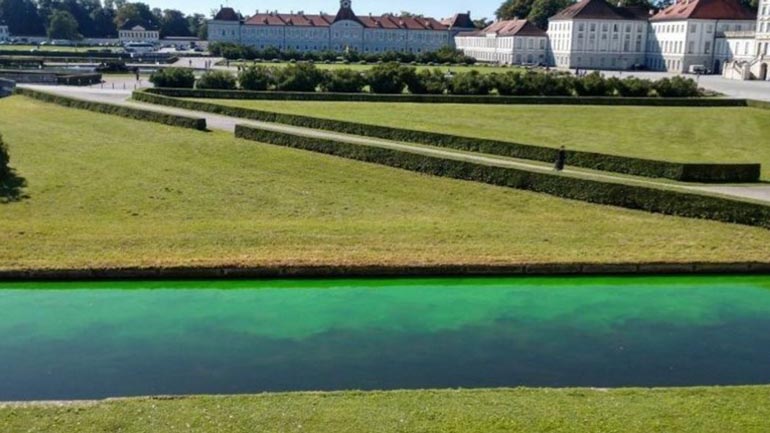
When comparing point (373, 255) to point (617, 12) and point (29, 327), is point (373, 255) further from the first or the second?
point (617, 12)

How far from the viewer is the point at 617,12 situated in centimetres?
9519

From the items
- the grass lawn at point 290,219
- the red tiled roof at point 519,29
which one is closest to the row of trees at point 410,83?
the grass lawn at point 290,219

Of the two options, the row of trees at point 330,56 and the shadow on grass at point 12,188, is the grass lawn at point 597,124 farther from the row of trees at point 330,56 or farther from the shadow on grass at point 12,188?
the row of trees at point 330,56

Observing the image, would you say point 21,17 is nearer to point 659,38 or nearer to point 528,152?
point 659,38

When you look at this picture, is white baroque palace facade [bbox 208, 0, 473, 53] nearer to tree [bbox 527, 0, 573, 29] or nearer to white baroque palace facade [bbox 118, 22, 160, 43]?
tree [bbox 527, 0, 573, 29]

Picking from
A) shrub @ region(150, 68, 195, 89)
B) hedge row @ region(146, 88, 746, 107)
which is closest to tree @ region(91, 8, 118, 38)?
shrub @ region(150, 68, 195, 89)

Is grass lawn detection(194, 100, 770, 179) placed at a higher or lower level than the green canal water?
higher

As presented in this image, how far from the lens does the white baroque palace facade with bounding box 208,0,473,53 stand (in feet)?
406

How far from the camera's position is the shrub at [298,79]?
45.7m

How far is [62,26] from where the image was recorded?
13388cm

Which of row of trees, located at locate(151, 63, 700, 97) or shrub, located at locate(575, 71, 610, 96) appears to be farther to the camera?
shrub, located at locate(575, 71, 610, 96)

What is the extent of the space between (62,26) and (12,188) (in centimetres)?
12469

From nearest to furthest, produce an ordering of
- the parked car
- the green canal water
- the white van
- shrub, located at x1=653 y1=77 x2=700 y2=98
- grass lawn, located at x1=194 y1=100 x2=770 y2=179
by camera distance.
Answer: the green canal water
grass lawn, located at x1=194 y1=100 x2=770 y2=179
shrub, located at x1=653 y1=77 x2=700 y2=98
the parked car
the white van

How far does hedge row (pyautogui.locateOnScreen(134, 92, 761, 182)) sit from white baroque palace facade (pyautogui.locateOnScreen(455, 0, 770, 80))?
54.2 meters
